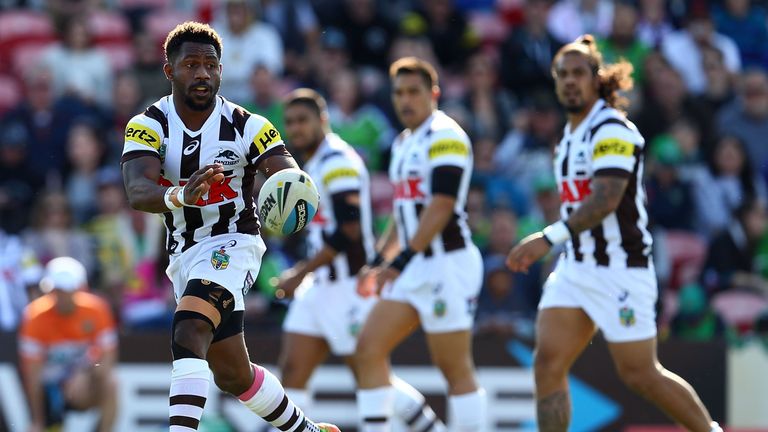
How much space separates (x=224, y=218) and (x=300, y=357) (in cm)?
291

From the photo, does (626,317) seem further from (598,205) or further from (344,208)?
(344,208)

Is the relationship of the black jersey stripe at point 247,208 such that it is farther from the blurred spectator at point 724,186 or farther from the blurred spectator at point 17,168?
the blurred spectator at point 724,186

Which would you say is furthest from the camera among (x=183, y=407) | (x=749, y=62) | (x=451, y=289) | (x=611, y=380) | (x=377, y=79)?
(x=749, y=62)

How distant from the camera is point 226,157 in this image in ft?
23.0

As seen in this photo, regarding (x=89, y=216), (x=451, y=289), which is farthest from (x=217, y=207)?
(x=89, y=216)

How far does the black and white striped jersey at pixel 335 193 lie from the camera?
9680mm

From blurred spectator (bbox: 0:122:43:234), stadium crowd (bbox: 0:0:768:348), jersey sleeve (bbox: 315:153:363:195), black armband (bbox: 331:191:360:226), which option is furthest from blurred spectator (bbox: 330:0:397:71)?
black armband (bbox: 331:191:360:226)

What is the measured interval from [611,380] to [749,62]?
6.08 m

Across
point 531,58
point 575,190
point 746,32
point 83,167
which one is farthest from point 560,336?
point 746,32

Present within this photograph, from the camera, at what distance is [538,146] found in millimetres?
14531

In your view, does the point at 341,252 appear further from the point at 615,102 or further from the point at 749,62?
the point at 749,62

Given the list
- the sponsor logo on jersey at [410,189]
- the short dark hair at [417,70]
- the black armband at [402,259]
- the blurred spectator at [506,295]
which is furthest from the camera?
the blurred spectator at [506,295]

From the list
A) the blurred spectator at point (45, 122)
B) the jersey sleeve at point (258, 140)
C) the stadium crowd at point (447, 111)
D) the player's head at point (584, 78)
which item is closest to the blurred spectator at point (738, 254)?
the stadium crowd at point (447, 111)

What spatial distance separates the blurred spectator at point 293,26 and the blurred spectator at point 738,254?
5.30 meters
